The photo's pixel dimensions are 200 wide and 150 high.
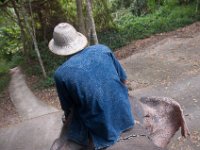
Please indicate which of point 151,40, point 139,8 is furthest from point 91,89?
point 139,8

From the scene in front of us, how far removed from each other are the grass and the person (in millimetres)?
9375

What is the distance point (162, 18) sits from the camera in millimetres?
14797

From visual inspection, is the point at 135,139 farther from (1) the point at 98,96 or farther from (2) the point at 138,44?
(2) the point at 138,44

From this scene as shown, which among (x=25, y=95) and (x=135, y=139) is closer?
(x=135, y=139)

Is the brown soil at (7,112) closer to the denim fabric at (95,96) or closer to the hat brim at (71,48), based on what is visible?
the denim fabric at (95,96)

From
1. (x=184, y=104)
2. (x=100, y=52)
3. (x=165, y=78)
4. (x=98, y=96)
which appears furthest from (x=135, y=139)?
(x=165, y=78)

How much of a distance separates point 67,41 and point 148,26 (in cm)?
1091

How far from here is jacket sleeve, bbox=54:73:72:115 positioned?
3562 mm

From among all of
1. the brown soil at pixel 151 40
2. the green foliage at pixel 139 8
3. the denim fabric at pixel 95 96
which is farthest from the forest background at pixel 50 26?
the denim fabric at pixel 95 96

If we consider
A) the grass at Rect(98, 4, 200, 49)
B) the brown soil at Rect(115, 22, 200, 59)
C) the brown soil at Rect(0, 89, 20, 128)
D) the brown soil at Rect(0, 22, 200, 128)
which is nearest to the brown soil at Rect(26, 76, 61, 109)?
the brown soil at Rect(0, 22, 200, 128)

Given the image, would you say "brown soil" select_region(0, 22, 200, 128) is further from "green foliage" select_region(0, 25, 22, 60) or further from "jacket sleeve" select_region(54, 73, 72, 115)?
"jacket sleeve" select_region(54, 73, 72, 115)

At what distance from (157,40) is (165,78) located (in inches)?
142

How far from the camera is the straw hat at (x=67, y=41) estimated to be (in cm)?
356

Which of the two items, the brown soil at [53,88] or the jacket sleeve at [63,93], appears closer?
the jacket sleeve at [63,93]
